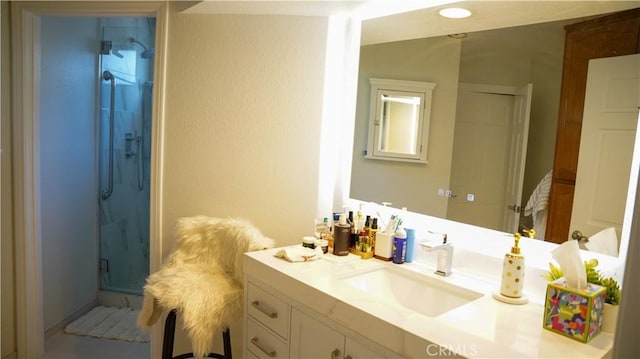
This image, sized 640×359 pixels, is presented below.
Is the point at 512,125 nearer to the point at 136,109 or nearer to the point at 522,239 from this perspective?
the point at 522,239

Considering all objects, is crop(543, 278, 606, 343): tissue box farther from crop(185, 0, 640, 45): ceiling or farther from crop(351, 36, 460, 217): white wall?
crop(185, 0, 640, 45): ceiling

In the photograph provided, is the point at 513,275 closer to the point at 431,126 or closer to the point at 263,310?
the point at 431,126

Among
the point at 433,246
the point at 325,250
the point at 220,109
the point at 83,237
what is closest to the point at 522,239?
the point at 433,246

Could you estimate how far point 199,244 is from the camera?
1.81m

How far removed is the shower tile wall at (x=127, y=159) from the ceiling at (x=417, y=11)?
1.24 meters

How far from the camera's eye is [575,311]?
0.96m

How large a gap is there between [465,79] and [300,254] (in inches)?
36.1

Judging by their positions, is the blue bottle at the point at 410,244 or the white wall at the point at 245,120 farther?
the white wall at the point at 245,120

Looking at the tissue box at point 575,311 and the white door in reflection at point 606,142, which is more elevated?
the white door in reflection at point 606,142

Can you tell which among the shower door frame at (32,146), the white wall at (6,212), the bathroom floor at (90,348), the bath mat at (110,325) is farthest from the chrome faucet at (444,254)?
the white wall at (6,212)

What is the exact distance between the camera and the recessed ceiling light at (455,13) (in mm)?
1471

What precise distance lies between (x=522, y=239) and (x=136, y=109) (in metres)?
2.71

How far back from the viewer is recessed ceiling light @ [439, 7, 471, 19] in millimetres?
1471

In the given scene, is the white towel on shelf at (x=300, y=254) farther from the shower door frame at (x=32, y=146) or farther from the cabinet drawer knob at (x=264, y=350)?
the shower door frame at (x=32, y=146)
